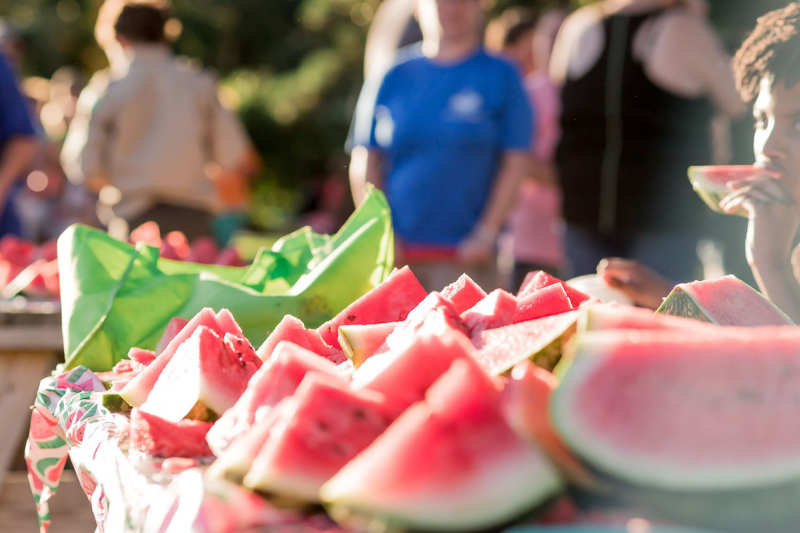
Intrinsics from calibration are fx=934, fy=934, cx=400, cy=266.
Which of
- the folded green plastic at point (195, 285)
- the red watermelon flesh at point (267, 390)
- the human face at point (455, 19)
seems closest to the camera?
the red watermelon flesh at point (267, 390)

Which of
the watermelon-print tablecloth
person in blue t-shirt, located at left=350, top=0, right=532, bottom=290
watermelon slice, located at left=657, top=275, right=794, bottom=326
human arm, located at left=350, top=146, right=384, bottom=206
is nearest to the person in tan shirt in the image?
human arm, located at left=350, top=146, right=384, bottom=206

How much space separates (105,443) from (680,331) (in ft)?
2.64

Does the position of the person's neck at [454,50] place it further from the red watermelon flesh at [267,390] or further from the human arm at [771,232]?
the red watermelon flesh at [267,390]

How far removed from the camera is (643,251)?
12.6ft

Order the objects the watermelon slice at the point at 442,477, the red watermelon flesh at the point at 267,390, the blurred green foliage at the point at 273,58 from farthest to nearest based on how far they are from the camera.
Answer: the blurred green foliage at the point at 273,58, the red watermelon flesh at the point at 267,390, the watermelon slice at the point at 442,477

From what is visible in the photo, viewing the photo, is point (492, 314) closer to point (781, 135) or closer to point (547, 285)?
point (547, 285)

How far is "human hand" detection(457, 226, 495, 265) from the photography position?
161 inches

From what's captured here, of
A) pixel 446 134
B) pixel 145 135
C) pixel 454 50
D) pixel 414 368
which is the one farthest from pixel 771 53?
pixel 145 135

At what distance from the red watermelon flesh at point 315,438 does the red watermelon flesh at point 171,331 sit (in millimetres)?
847

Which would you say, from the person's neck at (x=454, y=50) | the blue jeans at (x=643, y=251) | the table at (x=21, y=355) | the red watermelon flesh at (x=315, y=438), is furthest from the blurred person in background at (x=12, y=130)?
the red watermelon flesh at (x=315, y=438)

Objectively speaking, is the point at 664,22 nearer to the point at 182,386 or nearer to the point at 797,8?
the point at 797,8

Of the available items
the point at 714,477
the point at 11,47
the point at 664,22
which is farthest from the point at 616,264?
the point at 11,47

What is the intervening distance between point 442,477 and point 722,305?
0.66 meters

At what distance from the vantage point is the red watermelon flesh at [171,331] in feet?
5.79
